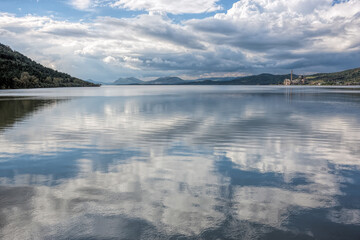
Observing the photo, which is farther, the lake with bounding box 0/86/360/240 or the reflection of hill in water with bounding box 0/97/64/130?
the reflection of hill in water with bounding box 0/97/64/130

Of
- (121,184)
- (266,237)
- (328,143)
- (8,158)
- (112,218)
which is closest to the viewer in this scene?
(266,237)

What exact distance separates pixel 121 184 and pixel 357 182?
9007 mm

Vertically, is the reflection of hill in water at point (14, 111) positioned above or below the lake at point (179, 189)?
above

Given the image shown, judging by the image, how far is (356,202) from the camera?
8.95 m

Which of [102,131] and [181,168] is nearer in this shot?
[181,168]

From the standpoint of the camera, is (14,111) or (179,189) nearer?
(179,189)

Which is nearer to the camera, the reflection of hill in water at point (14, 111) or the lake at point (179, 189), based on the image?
the lake at point (179, 189)

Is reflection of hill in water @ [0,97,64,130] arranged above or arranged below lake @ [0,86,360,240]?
above

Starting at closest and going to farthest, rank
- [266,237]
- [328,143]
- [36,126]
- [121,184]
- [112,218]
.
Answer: [266,237]
[112,218]
[121,184]
[328,143]
[36,126]

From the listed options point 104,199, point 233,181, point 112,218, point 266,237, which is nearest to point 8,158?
point 104,199

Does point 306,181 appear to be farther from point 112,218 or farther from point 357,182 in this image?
point 112,218

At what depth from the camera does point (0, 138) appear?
2033 cm

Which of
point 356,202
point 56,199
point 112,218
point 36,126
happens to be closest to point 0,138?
point 36,126

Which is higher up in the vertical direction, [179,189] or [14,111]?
[14,111]
